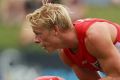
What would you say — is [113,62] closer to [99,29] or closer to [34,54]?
[99,29]

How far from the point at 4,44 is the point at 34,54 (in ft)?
1.39

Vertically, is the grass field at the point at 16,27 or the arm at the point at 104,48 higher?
the arm at the point at 104,48

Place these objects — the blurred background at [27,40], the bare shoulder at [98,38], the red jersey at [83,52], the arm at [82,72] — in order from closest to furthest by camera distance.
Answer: the bare shoulder at [98,38]
the red jersey at [83,52]
the arm at [82,72]
the blurred background at [27,40]

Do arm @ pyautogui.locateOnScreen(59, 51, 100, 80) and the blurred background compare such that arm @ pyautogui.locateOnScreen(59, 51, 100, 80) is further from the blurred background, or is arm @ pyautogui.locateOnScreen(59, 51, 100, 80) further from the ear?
the blurred background

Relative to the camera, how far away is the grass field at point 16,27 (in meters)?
5.04

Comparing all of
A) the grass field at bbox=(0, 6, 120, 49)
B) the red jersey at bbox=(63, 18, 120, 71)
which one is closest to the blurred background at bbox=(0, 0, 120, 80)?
the grass field at bbox=(0, 6, 120, 49)

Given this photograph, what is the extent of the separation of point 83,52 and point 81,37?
113 millimetres

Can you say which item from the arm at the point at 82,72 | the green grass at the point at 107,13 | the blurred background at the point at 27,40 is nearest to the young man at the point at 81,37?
the arm at the point at 82,72

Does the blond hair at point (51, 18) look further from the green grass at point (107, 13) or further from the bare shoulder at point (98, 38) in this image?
the green grass at point (107, 13)

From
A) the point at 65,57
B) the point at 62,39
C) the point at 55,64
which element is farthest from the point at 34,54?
the point at 62,39

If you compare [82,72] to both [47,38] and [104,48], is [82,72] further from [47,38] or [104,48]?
[104,48]

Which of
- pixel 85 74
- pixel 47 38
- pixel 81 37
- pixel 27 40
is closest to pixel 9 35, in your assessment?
pixel 27 40

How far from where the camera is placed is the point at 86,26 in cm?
278

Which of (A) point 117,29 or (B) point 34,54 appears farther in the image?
(B) point 34,54
